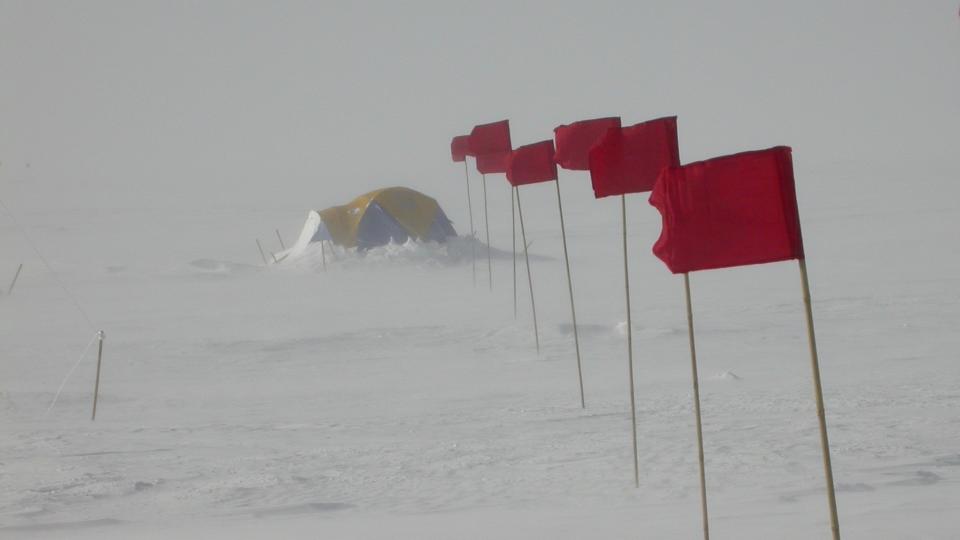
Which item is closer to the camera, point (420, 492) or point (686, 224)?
point (686, 224)

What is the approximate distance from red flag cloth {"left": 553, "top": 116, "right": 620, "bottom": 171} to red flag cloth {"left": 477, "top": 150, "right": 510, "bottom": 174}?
21.8 ft

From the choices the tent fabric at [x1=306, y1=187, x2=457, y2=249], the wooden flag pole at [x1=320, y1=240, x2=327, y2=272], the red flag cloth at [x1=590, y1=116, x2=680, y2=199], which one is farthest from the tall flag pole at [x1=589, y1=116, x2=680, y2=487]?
the tent fabric at [x1=306, y1=187, x2=457, y2=249]

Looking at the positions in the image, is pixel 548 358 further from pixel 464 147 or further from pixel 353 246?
pixel 353 246

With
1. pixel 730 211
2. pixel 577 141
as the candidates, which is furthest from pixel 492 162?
pixel 730 211

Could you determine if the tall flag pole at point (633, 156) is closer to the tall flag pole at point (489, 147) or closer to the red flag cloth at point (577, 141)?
the red flag cloth at point (577, 141)

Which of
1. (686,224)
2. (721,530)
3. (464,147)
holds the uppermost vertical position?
(464,147)

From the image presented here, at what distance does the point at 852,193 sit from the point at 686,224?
52247mm

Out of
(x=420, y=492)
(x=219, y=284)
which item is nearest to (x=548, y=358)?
(x=420, y=492)

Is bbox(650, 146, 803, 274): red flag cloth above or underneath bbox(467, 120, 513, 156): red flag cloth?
underneath

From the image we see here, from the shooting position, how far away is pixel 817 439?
9.55m

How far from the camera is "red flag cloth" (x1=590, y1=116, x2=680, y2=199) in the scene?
30.1ft

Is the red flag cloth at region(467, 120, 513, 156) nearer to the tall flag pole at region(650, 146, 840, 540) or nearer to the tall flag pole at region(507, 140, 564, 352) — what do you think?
the tall flag pole at region(507, 140, 564, 352)

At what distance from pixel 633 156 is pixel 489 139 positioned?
975 cm

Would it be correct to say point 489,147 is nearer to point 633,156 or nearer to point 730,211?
point 633,156
